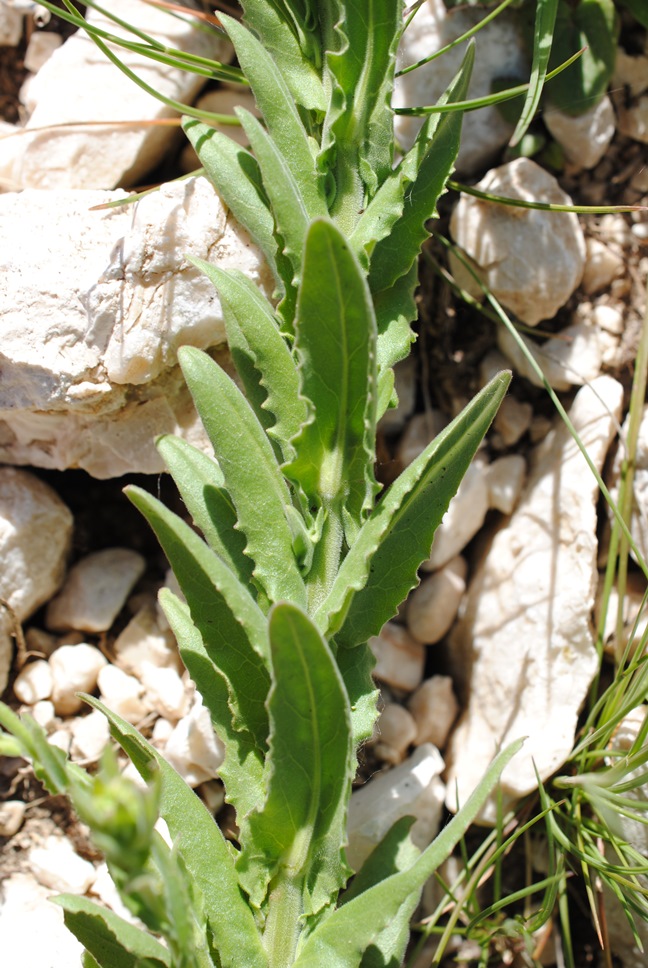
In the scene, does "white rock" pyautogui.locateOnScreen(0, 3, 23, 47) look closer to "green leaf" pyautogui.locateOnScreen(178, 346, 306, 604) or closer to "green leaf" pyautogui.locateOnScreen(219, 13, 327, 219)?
"green leaf" pyautogui.locateOnScreen(219, 13, 327, 219)

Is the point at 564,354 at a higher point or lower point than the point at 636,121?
lower

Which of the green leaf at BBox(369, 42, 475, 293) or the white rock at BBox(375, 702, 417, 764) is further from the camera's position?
the white rock at BBox(375, 702, 417, 764)

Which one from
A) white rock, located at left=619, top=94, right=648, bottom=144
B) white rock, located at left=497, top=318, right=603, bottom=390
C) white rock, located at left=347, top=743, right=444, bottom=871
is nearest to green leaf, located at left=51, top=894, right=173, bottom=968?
white rock, located at left=347, top=743, right=444, bottom=871

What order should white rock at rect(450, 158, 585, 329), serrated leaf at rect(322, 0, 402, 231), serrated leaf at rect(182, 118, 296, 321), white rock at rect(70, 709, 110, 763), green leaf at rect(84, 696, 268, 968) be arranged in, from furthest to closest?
white rock at rect(450, 158, 585, 329)
white rock at rect(70, 709, 110, 763)
serrated leaf at rect(182, 118, 296, 321)
serrated leaf at rect(322, 0, 402, 231)
green leaf at rect(84, 696, 268, 968)

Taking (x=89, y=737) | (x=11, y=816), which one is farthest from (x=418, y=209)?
(x=11, y=816)

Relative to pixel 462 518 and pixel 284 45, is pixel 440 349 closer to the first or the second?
pixel 462 518

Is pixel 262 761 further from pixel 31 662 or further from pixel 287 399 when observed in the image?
pixel 31 662
